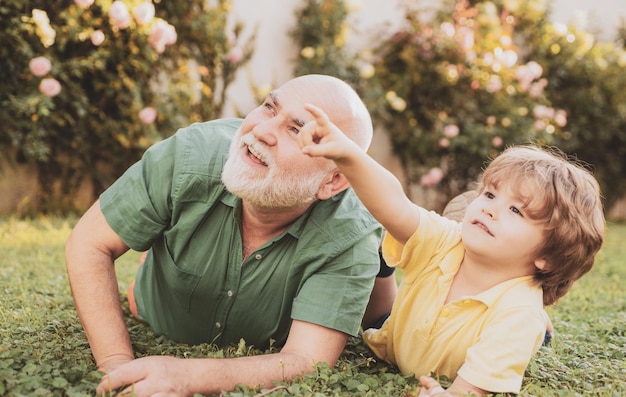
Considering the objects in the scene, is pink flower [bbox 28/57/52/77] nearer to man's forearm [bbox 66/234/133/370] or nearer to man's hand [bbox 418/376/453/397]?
man's forearm [bbox 66/234/133/370]

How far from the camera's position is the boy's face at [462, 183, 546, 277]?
95.5 inches

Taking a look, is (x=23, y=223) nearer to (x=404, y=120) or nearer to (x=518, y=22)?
(x=404, y=120)

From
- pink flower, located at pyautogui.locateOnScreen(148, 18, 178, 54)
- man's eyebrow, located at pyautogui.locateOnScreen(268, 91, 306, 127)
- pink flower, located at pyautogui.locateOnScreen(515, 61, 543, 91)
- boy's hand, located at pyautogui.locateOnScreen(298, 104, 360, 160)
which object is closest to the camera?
boy's hand, located at pyautogui.locateOnScreen(298, 104, 360, 160)

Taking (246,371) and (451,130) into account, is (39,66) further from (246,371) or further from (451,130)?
(451,130)

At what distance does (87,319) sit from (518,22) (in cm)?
763

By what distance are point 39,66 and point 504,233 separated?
156 inches

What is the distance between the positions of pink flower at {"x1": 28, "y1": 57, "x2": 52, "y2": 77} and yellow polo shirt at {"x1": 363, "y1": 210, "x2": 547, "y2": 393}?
361cm

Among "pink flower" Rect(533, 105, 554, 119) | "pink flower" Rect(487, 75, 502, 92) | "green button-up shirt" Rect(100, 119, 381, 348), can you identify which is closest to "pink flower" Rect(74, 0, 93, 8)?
"green button-up shirt" Rect(100, 119, 381, 348)

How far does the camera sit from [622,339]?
3254 mm

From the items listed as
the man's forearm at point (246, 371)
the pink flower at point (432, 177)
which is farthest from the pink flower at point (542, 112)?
the man's forearm at point (246, 371)

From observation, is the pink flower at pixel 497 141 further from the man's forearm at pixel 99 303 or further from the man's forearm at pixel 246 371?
the man's forearm at pixel 99 303

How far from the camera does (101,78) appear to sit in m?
5.79

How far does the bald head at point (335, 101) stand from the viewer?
2447mm

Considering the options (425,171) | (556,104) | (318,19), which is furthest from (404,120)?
(556,104)
